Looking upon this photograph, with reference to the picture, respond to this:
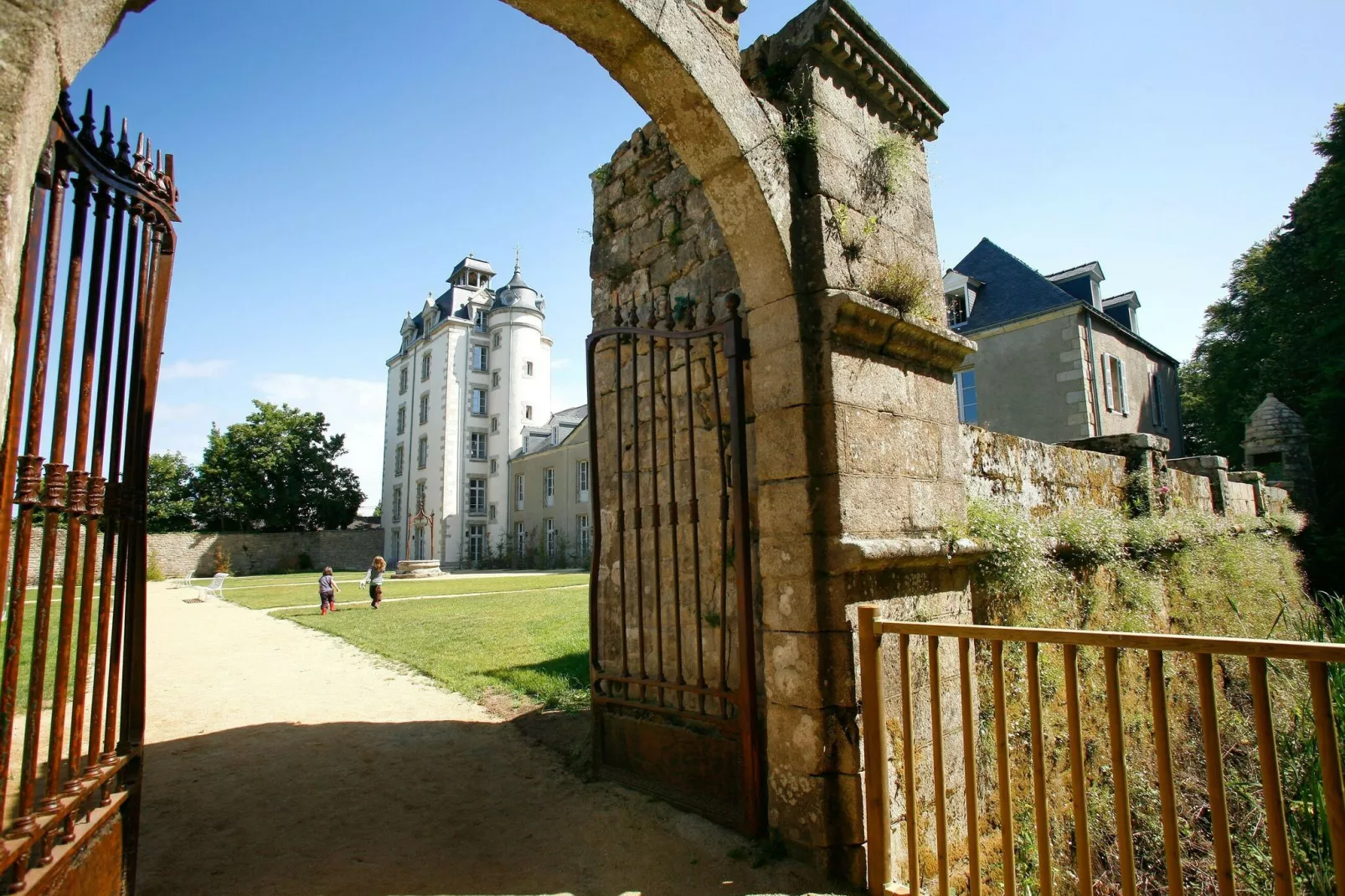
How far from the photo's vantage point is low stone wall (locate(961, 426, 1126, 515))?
15.3 ft

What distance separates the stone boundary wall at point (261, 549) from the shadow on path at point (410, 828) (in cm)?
2825

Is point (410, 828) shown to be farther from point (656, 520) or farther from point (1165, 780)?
point (1165, 780)

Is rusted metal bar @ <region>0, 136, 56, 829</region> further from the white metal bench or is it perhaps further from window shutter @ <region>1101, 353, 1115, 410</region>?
the white metal bench

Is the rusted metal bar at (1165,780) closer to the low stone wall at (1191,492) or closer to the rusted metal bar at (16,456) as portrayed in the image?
the rusted metal bar at (16,456)

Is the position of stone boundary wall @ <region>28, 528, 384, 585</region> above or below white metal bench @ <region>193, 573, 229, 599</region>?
above

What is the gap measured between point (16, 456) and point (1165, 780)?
3035 millimetres

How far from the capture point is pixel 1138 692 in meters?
5.21

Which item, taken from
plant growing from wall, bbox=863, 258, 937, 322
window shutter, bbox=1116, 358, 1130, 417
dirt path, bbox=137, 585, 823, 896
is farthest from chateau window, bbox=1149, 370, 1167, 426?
dirt path, bbox=137, 585, 823, 896

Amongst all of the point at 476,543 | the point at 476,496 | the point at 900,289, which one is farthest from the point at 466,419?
the point at 900,289

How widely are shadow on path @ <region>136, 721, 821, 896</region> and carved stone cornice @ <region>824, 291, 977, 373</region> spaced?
233cm

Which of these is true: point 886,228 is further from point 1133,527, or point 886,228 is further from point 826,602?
point 1133,527

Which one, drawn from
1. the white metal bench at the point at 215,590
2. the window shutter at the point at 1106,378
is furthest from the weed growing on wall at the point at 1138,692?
the white metal bench at the point at 215,590

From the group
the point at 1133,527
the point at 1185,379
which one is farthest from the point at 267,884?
the point at 1185,379

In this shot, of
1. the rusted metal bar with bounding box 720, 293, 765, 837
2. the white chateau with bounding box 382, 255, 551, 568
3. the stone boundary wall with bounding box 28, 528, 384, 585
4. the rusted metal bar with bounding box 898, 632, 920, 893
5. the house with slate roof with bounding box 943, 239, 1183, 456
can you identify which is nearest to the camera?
the rusted metal bar with bounding box 898, 632, 920, 893
